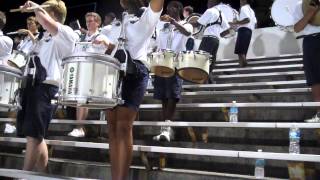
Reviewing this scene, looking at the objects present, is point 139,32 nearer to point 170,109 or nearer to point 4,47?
point 170,109

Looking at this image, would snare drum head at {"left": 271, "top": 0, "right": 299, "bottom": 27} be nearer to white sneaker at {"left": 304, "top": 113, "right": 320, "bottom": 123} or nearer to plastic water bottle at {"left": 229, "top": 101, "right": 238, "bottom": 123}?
plastic water bottle at {"left": 229, "top": 101, "right": 238, "bottom": 123}

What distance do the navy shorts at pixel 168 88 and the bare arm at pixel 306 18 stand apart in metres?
1.37

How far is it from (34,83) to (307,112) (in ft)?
7.67

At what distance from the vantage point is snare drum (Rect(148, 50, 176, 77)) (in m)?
4.46

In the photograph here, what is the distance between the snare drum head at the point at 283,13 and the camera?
6.14 metres

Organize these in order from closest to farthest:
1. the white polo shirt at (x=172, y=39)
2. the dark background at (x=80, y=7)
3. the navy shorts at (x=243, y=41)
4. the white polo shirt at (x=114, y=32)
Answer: the white polo shirt at (x=114, y=32)
the white polo shirt at (x=172, y=39)
the navy shorts at (x=243, y=41)
the dark background at (x=80, y=7)

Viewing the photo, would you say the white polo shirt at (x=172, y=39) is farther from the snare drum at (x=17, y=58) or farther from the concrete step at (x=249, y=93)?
the snare drum at (x=17, y=58)

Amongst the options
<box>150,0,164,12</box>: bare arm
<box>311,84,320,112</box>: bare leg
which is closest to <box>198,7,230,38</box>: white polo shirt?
<box>311,84,320,112</box>: bare leg

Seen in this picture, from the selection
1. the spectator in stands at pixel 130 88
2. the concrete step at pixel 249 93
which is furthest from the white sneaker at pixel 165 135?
the spectator in stands at pixel 130 88

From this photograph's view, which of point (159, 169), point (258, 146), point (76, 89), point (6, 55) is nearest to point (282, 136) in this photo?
point (258, 146)

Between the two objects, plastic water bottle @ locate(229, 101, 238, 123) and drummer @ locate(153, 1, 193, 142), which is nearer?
plastic water bottle @ locate(229, 101, 238, 123)

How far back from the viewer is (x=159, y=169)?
12.0 feet

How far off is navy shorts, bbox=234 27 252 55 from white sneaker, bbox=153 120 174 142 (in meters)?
2.76

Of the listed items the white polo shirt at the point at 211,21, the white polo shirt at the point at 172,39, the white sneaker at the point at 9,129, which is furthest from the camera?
the white polo shirt at the point at 211,21
